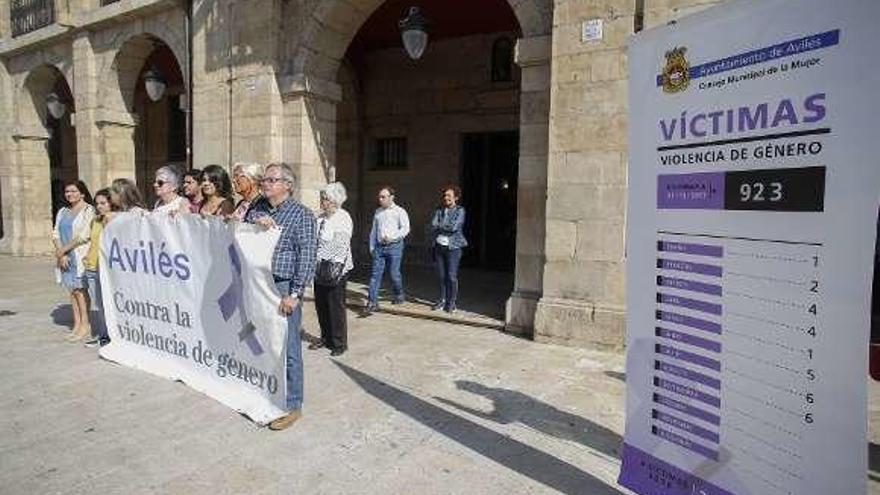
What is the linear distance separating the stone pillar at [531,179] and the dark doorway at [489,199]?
209 inches

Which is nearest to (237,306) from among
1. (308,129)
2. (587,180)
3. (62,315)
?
(587,180)

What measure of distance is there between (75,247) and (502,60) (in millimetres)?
8205

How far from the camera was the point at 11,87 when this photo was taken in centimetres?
1390

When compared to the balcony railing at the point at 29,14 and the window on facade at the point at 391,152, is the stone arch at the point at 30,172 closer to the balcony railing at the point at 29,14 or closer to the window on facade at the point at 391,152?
the balcony railing at the point at 29,14

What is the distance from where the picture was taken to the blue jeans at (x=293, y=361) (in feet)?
12.1

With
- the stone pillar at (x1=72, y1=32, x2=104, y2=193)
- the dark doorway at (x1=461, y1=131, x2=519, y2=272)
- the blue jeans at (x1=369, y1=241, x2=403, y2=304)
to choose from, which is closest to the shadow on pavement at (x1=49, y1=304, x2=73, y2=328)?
the blue jeans at (x1=369, y1=241, x2=403, y2=304)

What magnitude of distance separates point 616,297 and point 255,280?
138 inches

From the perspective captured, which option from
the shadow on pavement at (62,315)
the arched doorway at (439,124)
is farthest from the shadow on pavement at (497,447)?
the arched doorway at (439,124)

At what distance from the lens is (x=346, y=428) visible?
3.62 metres

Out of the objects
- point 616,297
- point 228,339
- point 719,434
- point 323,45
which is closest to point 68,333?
point 228,339

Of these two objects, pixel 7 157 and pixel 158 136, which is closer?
pixel 7 157

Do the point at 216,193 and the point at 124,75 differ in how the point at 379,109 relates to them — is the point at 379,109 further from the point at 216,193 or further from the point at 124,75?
the point at 216,193

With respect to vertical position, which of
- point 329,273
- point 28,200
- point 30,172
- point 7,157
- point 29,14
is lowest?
point 329,273

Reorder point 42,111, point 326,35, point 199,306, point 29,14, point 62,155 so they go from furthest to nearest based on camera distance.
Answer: point 62,155, point 42,111, point 29,14, point 326,35, point 199,306
